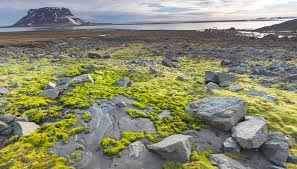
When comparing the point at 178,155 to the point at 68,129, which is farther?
the point at 68,129

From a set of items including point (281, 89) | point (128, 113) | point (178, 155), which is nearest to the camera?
point (178, 155)

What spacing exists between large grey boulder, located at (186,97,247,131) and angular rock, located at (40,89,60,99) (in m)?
6.59

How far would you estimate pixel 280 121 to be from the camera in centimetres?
1625

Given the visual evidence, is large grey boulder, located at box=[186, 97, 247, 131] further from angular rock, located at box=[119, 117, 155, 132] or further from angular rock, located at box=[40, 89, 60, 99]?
angular rock, located at box=[40, 89, 60, 99]

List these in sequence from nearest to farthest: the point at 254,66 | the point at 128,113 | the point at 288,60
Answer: the point at 128,113 < the point at 254,66 < the point at 288,60

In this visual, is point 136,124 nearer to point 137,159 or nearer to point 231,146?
point 137,159

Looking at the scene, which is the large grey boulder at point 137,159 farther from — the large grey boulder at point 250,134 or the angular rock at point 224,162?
the large grey boulder at point 250,134

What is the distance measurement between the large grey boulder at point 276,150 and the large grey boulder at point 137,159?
13.9 ft

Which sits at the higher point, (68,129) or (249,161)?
(68,129)

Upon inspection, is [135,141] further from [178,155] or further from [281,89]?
[281,89]

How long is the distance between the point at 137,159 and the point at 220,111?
4.69 metres

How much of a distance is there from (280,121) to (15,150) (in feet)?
38.1

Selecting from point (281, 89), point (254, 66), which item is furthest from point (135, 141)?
point (254, 66)

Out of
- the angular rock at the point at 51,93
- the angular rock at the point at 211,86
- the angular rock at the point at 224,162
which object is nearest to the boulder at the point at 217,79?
the angular rock at the point at 211,86
